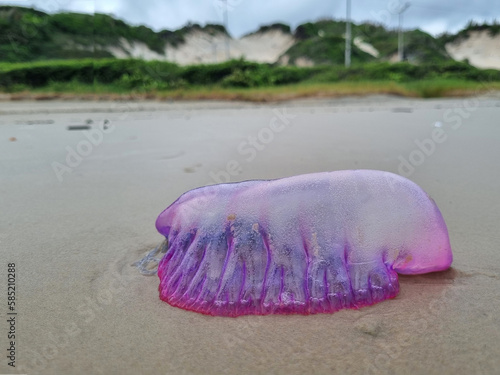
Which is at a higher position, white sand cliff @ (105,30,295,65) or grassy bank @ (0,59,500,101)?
white sand cliff @ (105,30,295,65)

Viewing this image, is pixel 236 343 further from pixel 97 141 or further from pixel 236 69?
pixel 236 69

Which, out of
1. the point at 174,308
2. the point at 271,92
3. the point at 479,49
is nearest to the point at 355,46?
the point at 479,49

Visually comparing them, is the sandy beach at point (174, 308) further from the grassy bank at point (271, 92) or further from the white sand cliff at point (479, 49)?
the white sand cliff at point (479, 49)

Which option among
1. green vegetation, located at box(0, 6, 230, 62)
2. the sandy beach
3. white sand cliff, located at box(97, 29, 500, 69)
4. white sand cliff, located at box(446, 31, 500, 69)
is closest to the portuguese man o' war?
the sandy beach

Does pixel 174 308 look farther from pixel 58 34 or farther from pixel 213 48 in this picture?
pixel 213 48

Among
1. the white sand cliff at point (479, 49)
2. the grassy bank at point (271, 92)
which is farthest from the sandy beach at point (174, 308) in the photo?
the white sand cliff at point (479, 49)

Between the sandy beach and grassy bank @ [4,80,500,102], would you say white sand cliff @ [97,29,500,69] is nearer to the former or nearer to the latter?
grassy bank @ [4,80,500,102]

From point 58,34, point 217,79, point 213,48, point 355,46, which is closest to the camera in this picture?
point 217,79
